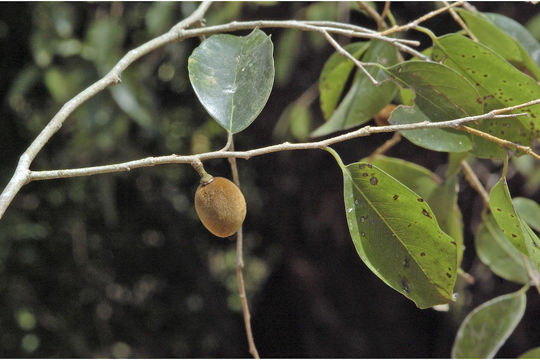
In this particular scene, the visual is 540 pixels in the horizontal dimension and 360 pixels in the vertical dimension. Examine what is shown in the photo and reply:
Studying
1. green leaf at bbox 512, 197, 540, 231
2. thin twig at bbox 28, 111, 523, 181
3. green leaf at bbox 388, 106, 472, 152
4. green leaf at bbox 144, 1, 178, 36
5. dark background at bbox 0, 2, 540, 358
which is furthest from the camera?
dark background at bbox 0, 2, 540, 358

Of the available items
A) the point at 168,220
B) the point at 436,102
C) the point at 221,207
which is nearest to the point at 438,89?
the point at 436,102

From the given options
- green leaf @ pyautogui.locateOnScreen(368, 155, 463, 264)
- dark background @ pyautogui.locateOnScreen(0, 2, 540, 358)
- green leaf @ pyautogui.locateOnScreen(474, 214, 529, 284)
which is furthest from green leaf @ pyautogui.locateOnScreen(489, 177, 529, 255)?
dark background @ pyautogui.locateOnScreen(0, 2, 540, 358)

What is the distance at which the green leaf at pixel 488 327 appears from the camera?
68 cm

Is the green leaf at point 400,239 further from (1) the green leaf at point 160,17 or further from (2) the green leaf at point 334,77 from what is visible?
(1) the green leaf at point 160,17

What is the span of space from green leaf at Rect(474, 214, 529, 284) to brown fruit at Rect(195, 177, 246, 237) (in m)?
0.38

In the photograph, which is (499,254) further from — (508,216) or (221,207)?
(221,207)

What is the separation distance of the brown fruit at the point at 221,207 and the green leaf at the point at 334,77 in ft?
0.88

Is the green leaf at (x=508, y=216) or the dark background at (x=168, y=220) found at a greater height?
the green leaf at (x=508, y=216)

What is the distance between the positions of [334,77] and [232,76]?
0.21 meters

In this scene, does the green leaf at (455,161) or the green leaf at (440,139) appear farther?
the green leaf at (455,161)

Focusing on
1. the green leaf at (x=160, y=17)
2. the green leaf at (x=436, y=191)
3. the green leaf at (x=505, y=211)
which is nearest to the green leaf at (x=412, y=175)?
the green leaf at (x=436, y=191)

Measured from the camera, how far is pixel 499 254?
0.79 m

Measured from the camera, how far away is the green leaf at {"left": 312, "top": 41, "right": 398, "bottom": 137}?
0.66m

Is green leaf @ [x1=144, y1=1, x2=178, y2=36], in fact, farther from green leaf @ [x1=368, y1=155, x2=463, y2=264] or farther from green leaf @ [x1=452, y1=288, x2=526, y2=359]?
green leaf @ [x1=452, y1=288, x2=526, y2=359]
